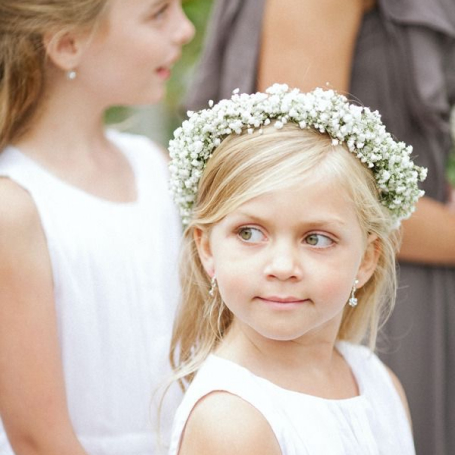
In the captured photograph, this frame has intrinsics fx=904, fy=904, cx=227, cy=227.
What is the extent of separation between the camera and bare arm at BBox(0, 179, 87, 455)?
116 inches

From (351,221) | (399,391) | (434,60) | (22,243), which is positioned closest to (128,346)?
(22,243)

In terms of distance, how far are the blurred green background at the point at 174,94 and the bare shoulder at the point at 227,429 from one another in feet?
13.7

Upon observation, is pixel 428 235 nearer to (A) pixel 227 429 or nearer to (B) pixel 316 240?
(B) pixel 316 240

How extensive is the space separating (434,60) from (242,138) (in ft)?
3.89

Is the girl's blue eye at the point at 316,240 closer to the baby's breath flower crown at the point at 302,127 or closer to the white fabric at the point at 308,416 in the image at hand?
the baby's breath flower crown at the point at 302,127

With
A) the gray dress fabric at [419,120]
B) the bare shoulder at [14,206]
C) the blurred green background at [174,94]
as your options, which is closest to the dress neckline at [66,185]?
the bare shoulder at [14,206]

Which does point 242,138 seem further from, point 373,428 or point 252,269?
point 373,428

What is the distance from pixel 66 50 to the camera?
3.28 m

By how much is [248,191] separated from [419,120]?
1.26 m

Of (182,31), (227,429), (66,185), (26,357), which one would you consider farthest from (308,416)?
(182,31)

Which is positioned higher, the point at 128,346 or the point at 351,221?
the point at 351,221

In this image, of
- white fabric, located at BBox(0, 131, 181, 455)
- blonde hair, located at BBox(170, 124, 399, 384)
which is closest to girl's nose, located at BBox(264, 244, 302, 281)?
blonde hair, located at BBox(170, 124, 399, 384)

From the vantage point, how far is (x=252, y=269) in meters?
2.26

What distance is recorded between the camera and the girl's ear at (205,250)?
2.46m
